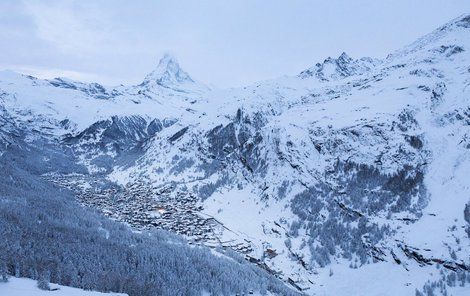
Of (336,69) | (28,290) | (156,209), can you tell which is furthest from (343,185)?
(336,69)

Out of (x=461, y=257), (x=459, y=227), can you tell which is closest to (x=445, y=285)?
(x=461, y=257)

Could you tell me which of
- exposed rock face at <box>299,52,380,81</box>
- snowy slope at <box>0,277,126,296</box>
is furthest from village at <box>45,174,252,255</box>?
exposed rock face at <box>299,52,380,81</box>

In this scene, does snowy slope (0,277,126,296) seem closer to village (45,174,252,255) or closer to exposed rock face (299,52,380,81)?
village (45,174,252,255)

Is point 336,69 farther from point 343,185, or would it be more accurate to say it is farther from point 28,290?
point 28,290

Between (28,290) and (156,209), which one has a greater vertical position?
(28,290)

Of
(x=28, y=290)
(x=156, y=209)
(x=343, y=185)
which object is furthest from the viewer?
(x=156, y=209)

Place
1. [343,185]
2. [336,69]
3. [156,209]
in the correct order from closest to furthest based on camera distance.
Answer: [343,185]
[156,209]
[336,69]

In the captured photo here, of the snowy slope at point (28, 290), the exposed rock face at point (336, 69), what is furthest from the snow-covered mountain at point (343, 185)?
the exposed rock face at point (336, 69)

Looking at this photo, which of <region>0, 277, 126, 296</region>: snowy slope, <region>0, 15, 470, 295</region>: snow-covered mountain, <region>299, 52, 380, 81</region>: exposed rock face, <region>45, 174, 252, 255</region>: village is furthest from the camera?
<region>299, 52, 380, 81</region>: exposed rock face
